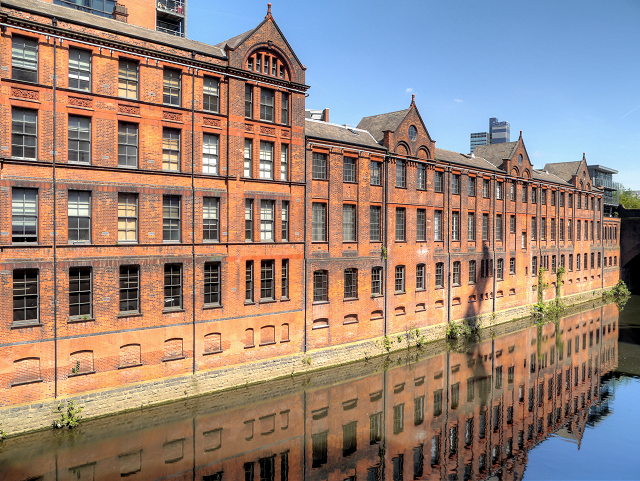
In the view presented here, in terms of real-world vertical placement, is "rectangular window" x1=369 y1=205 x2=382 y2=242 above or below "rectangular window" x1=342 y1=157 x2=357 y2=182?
below

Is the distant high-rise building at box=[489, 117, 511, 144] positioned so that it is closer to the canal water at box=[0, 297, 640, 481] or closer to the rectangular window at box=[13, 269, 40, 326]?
the canal water at box=[0, 297, 640, 481]

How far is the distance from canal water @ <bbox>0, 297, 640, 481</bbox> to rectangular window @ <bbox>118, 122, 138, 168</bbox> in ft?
34.9

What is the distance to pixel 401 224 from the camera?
30766mm

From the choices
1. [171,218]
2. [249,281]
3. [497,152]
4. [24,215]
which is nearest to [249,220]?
[249,281]

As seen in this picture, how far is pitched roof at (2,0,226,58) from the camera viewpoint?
17.4m

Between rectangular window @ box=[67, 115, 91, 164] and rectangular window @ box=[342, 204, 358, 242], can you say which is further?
rectangular window @ box=[342, 204, 358, 242]

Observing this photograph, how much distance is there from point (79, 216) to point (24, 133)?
11.9 ft

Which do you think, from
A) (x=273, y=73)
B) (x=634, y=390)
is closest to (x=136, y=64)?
(x=273, y=73)

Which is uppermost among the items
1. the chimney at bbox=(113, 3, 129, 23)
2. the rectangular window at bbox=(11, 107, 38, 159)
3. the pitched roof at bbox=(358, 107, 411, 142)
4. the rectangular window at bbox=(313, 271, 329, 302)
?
the chimney at bbox=(113, 3, 129, 23)

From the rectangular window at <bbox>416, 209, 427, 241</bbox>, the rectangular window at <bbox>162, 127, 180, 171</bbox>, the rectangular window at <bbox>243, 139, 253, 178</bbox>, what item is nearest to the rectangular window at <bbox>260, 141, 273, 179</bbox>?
the rectangular window at <bbox>243, 139, 253, 178</bbox>

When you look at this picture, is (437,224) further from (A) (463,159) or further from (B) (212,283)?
(B) (212,283)

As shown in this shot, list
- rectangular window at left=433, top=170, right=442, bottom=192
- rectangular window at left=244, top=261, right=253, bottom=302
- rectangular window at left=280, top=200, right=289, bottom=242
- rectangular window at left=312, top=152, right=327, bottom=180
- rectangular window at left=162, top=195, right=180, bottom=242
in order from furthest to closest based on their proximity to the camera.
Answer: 1. rectangular window at left=433, top=170, right=442, bottom=192
2. rectangular window at left=312, top=152, right=327, bottom=180
3. rectangular window at left=280, top=200, right=289, bottom=242
4. rectangular window at left=244, top=261, right=253, bottom=302
5. rectangular window at left=162, top=195, right=180, bottom=242

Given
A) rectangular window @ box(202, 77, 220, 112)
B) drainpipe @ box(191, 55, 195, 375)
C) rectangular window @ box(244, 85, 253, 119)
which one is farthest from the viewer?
rectangular window @ box(244, 85, 253, 119)

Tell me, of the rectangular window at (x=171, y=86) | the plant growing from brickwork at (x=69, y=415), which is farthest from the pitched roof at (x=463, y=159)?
the plant growing from brickwork at (x=69, y=415)
